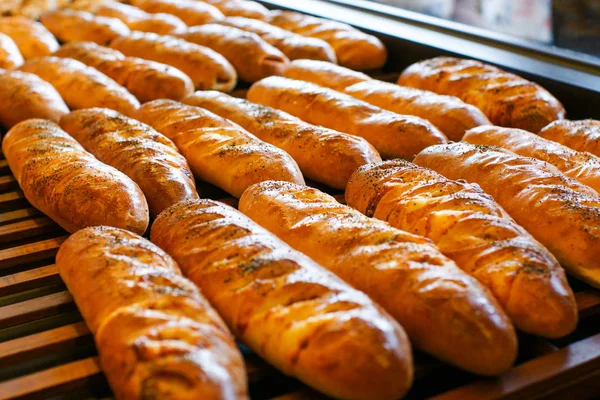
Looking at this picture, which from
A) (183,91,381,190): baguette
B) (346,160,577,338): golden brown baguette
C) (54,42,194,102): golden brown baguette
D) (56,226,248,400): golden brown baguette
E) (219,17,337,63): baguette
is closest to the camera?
(56,226,248,400): golden brown baguette

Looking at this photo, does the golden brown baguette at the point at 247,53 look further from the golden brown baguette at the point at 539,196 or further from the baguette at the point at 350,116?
the golden brown baguette at the point at 539,196

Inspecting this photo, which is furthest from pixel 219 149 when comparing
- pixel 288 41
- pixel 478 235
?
pixel 288 41

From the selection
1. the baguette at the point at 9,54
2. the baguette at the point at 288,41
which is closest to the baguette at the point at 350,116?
the baguette at the point at 288,41

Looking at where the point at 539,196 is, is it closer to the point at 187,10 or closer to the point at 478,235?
the point at 478,235

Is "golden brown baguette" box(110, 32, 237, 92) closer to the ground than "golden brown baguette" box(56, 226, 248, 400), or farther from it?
closer to the ground

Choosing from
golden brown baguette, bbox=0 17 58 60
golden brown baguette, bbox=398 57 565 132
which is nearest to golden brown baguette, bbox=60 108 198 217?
golden brown baguette, bbox=0 17 58 60

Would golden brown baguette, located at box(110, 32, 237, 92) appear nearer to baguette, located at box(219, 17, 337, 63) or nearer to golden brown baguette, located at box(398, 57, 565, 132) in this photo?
baguette, located at box(219, 17, 337, 63)

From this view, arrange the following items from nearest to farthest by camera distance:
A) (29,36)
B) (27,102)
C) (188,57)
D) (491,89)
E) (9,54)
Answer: (27,102), (491,89), (188,57), (9,54), (29,36)
